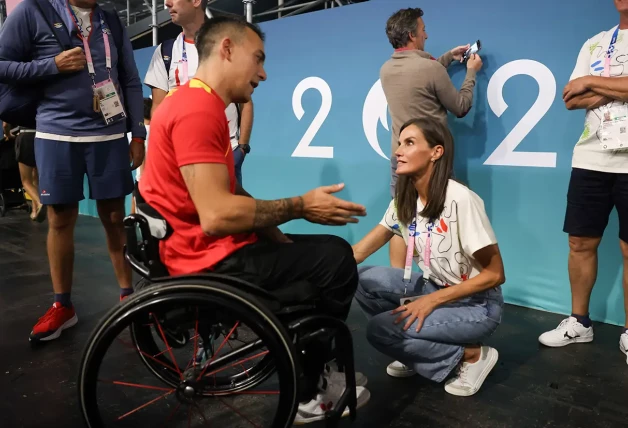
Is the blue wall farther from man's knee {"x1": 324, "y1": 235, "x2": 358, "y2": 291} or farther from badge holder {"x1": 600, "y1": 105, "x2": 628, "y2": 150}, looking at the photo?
man's knee {"x1": 324, "y1": 235, "x2": 358, "y2": 291}

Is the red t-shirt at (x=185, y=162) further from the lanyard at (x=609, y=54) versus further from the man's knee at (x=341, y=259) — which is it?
the lanyard at (x=609, y=54)

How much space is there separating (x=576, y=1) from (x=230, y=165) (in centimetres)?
185

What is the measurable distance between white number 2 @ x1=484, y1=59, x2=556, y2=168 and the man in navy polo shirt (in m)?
1.72

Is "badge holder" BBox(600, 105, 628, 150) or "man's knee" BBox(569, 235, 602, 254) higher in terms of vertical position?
"badge holder" BBox(600, 105, 628, 150)

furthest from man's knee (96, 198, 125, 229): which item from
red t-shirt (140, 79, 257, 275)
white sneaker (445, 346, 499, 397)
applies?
white sneaker (445, 346, 499, 397)

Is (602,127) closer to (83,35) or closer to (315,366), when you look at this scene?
(315,366)

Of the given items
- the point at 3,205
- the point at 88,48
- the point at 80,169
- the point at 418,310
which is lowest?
the point at 3,205

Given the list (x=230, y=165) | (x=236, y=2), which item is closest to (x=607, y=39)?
(x=230, y=165)

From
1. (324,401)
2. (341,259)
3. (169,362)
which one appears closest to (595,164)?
(341,259)

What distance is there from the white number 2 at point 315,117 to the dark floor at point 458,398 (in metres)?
1.26

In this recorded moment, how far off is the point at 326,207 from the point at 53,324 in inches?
59.7

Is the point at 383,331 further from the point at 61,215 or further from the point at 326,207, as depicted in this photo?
the point at 61,215

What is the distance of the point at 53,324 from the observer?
2045 mm

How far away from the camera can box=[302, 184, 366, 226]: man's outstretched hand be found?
1.12 metres
